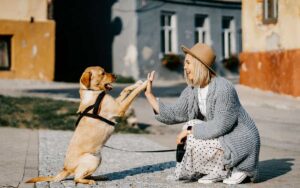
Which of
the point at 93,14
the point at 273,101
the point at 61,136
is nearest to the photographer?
the point at 61,136

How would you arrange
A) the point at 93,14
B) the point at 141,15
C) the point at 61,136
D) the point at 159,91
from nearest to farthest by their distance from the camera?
the point at 61,136 < the point at 159,91 < the point at 141,15 < the point at 93,14

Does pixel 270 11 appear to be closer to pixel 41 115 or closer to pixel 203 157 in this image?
pixel 41 115

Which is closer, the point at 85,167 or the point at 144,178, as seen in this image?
the point at 85,167

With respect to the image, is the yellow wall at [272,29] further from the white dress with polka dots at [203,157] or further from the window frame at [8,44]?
the white dress with polka dots at [203,157]

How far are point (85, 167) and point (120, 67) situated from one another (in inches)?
757

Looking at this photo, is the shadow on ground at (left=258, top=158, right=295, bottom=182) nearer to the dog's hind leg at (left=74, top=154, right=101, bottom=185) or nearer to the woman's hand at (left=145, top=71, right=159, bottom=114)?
the woman's hand at (left=145, top=71, right=159, bottom=114)

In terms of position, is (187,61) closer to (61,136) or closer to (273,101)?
(61,136)

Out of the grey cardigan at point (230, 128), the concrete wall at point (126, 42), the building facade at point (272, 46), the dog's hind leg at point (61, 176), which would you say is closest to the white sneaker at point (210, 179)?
the grey cardigan at point (230, 128)

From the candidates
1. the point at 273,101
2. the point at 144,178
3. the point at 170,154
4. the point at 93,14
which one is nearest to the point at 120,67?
the point at 93,14

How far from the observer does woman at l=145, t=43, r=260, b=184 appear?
561 centimetres

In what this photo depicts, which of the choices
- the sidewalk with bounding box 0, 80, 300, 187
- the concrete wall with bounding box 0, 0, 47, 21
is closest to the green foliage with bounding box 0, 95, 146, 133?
the sidewalk with bounding box 0, 80, 300, 187

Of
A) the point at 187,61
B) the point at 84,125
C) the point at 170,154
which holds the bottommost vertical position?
the point at 170,154

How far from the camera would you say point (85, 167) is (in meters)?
5.57

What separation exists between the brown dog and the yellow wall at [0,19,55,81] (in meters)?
16.1
